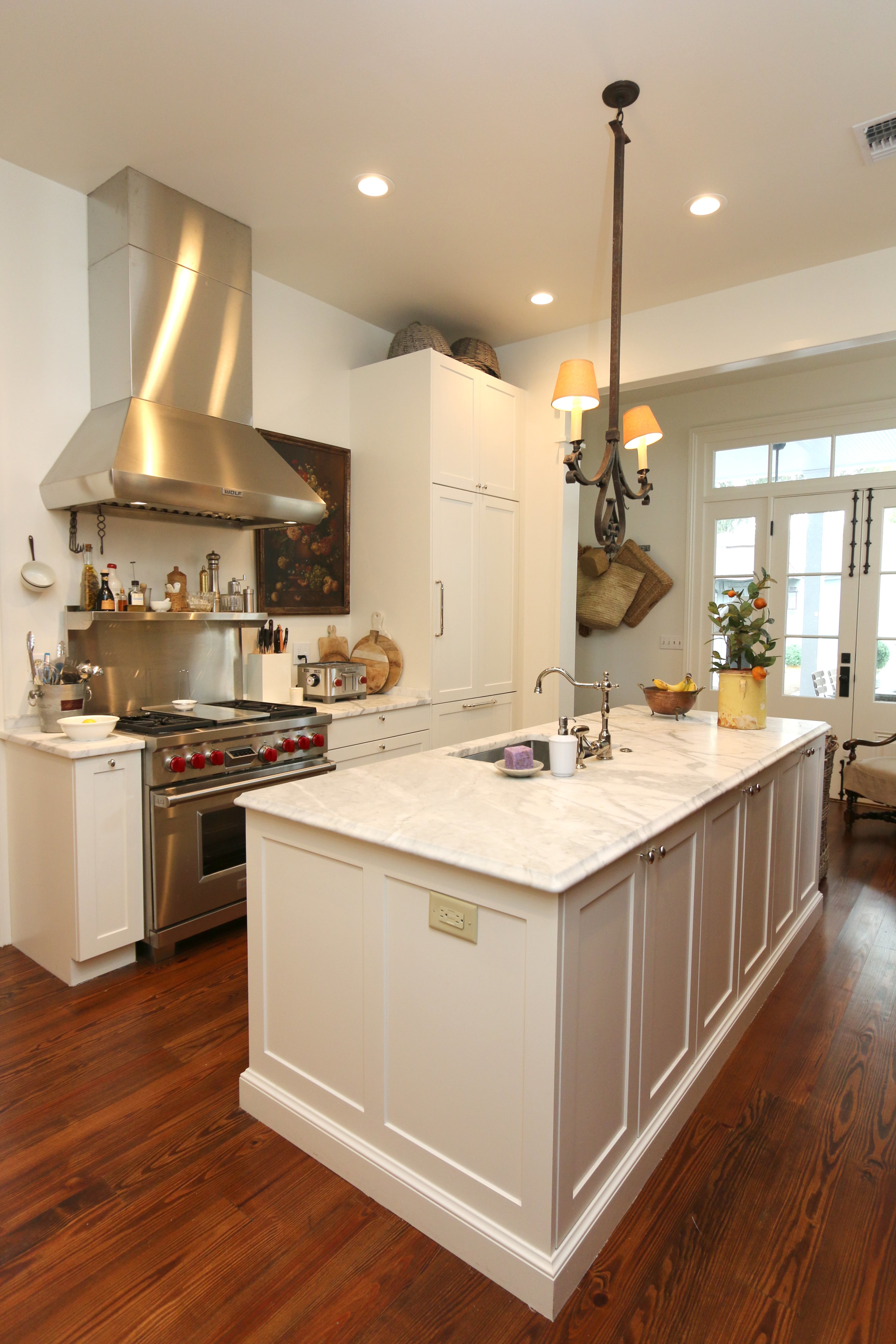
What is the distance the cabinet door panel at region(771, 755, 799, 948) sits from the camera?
8.65ft

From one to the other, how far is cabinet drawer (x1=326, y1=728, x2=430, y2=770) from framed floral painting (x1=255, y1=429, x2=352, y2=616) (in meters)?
0.87

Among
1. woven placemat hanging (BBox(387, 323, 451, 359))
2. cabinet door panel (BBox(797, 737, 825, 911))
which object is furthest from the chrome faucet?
woven placemat hanging (BBox(387, 323, 451, 359))

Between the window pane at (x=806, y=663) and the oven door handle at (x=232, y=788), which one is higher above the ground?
the window pane at (x=806, y=663)

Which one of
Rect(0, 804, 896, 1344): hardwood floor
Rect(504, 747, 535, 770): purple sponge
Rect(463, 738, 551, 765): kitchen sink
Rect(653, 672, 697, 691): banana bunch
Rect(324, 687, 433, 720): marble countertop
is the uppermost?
Rect(653, 672, 697, 691): banana bunch

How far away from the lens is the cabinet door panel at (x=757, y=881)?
2.32m

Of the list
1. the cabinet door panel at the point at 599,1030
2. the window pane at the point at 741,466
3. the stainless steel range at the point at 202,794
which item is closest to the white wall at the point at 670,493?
the window pane at the point at 741,466

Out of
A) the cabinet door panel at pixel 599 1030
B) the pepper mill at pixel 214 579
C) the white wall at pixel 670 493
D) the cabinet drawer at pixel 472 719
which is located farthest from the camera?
the white wall at pixel 670 493

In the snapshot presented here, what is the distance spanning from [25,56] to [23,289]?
2.64ft

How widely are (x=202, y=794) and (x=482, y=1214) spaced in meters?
1.84

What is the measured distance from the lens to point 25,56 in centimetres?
225

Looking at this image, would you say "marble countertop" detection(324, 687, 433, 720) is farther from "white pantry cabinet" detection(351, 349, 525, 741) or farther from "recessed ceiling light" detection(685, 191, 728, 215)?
"recessed ceiling light" detection(685, 191, 728, 215)

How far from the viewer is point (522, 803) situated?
1.80 meters

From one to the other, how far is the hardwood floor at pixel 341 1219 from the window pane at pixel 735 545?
3.75 meters

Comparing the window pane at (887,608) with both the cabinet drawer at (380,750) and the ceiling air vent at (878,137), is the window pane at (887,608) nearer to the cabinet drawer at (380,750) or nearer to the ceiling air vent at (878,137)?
the ceiling air vent at (878,137)
